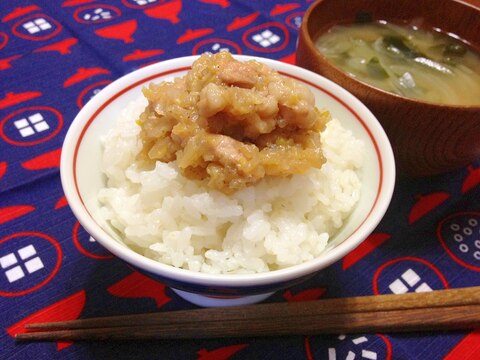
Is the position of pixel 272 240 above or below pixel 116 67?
above

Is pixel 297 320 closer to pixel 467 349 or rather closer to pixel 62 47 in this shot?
pixel 467 349

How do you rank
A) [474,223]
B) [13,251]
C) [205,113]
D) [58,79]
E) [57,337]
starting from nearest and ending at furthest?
[205,113] → [57,337] → [13,251] → [474,223] → [58,79]

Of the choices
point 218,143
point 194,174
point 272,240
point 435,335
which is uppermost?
point 218,143

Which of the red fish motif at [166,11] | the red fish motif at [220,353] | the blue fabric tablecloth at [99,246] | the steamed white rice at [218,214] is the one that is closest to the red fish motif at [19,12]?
the blue fabric tablecloth at [99,246]

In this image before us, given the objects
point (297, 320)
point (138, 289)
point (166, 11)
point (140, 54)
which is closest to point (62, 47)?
point (140, 54)

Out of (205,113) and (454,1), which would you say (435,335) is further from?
(454,1)

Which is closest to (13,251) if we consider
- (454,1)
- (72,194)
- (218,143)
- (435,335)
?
(72,194)

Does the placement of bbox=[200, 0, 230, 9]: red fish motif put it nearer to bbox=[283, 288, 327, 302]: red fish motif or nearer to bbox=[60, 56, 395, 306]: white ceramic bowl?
bbox=[60, 56, 395, 306]: white ceramic bowl
